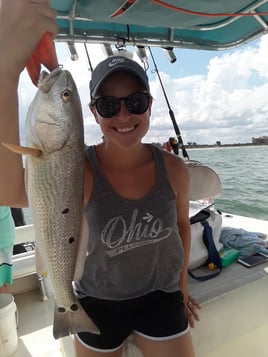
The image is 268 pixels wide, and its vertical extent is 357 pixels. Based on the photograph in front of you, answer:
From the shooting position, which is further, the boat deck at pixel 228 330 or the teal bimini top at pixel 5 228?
the teal bimini top at pixel 5 228

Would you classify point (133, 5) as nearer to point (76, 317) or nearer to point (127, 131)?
point (127, 131)

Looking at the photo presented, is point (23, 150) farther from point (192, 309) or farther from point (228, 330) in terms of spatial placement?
point (228, 330)

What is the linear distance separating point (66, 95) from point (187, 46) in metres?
2.61

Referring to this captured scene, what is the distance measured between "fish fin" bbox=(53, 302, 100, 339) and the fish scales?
0.17m

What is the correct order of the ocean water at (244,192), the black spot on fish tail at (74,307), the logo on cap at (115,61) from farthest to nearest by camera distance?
the ocean water at (244,192), the logo on cap at (115,61), the black spot on fish tail at (74,307)

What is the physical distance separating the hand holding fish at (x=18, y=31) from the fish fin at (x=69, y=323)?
83cm

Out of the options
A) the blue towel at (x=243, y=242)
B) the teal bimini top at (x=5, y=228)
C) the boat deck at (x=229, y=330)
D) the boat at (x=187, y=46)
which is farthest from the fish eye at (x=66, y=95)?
the blue towel at (x=243, y=242)

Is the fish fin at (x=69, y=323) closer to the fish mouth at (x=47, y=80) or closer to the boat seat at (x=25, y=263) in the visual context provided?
the fish mouth at (x=47, y=80)

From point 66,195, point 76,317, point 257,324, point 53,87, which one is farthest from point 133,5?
point 257,324

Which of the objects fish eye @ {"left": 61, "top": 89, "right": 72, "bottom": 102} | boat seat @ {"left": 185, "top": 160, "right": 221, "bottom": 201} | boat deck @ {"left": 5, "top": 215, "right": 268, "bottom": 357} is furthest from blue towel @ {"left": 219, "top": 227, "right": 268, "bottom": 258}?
fish eye @ {"left": 61, "top": 89, "right": 72, "bottom": 102}

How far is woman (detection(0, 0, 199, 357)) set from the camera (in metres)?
1.54

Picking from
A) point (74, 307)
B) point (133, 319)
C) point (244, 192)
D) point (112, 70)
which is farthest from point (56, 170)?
point (244, 192)

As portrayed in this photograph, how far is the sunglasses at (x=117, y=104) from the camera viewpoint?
1.44m

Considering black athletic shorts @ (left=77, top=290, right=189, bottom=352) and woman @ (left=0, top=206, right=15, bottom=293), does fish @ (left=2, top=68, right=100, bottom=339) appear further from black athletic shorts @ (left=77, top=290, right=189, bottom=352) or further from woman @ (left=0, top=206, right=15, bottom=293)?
woman @ (left=0, top=206, right=15, bottom=293)
